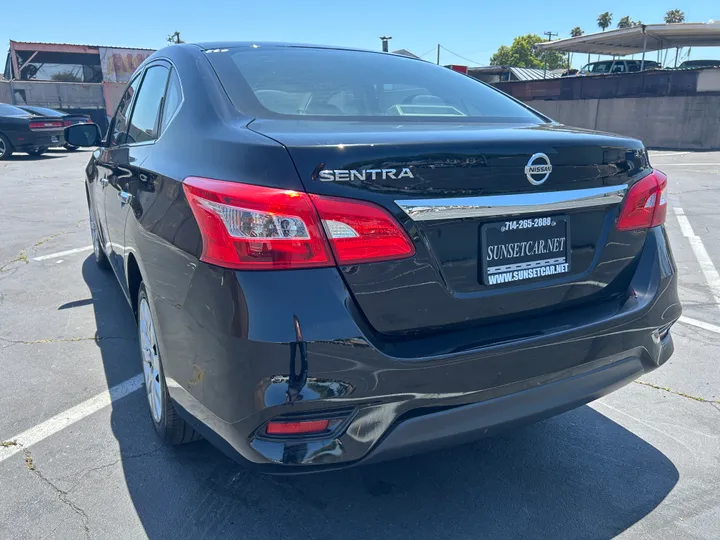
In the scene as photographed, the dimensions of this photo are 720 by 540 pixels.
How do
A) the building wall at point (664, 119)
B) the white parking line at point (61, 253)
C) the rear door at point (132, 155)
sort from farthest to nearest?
the building wall at point (664, 119) < the white parking line at point (61, 253) < the rear door at point (132, 155)

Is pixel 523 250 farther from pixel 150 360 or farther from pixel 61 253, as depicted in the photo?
pixel 61 253

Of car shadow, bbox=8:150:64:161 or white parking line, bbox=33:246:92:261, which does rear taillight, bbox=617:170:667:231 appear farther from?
car shadow, bbox=8:150:64:161

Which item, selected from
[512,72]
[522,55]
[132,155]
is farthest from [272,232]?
[522,55]

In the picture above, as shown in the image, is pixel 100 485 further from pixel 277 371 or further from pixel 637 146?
pixel 637 146

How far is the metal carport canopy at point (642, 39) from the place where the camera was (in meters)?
25.1

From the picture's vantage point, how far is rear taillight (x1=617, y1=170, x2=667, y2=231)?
7.23 feet

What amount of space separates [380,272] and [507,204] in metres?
0.49

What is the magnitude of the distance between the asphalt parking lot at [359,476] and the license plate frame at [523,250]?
92 centimetres

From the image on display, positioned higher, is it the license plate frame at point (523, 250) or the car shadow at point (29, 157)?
the license plate frame at point (523, 250)

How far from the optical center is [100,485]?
2.38 meters

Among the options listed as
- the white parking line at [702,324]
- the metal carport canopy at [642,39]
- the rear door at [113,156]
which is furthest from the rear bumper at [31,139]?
the metal carport canopy at [642,39]

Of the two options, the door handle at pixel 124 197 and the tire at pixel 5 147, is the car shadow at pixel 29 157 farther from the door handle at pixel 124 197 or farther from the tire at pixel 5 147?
the door handle at pixel 124 197

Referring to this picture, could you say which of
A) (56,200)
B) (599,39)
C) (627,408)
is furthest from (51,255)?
(599,39)

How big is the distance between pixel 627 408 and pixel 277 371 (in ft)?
6.96
